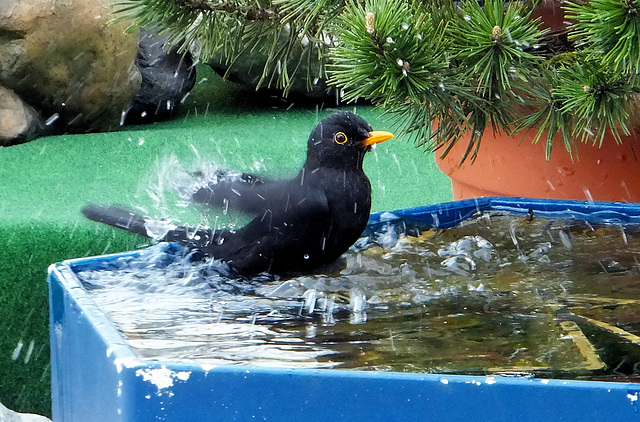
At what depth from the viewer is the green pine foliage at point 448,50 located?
0.79 meters

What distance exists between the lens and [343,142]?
1.13m

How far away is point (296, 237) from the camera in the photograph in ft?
3.51

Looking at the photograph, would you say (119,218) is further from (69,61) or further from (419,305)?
(69,61)

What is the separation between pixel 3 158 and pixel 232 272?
1.61 m

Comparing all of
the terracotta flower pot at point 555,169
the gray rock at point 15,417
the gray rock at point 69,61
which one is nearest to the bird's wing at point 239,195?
the terracotta flower pot at point 555,169

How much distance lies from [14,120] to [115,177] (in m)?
0.55

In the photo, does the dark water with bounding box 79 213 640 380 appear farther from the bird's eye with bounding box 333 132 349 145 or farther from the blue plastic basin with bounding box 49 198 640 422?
the bird's eye with bounding box 333 132 349 145

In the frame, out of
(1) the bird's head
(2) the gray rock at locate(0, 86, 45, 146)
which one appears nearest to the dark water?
(1) the bird's head

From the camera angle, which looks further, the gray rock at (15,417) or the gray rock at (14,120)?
the gray rock at (14,120)

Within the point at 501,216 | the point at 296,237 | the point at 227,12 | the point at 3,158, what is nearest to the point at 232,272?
the point at 296,237

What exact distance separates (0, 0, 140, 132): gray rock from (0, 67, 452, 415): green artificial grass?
11cm

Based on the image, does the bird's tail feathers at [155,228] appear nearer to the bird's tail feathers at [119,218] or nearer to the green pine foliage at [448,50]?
the bird's tail feathers at [119,218]

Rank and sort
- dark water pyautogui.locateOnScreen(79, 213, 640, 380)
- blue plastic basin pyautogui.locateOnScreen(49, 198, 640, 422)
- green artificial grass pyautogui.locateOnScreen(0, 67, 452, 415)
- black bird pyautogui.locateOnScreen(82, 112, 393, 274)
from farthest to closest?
1. green artificial grass pyautogui.locateOnScreen(0, 67, 452, 415)
2. black bird pyautogui.locateOnScreen(82, 112, 393, 274)
3. dark water pyautogui.locateOnScreen(79, 213, 640, 380)
4. blue plastic basin pyautogui.locateOnScreen(49, 198, 640, 422)

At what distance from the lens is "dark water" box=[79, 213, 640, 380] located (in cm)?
76
